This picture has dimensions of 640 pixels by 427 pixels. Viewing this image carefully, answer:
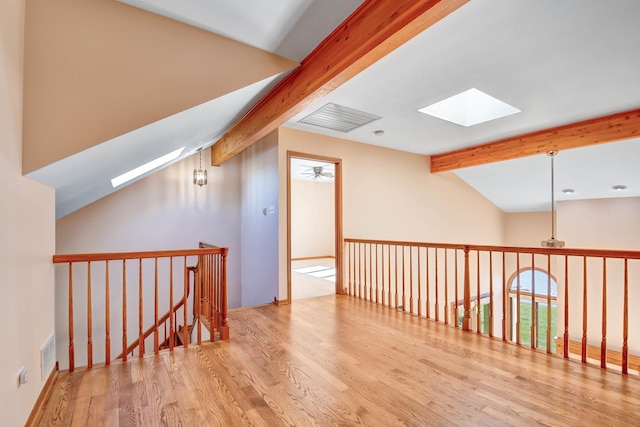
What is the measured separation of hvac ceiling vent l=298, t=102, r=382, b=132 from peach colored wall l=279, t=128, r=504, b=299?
0.41 metres

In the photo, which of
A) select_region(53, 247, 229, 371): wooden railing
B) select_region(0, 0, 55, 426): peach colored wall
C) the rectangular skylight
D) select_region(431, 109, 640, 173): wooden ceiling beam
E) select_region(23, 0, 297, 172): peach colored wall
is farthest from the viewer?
the rectangular skylight


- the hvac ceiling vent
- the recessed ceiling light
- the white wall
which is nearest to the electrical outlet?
the white wall

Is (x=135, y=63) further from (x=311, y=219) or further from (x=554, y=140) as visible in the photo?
(x=311, y=219)

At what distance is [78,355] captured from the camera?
423 centimetres

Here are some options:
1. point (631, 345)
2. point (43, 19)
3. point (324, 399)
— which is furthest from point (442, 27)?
point (631, 345)

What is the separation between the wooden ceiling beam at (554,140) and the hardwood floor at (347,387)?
305 cm

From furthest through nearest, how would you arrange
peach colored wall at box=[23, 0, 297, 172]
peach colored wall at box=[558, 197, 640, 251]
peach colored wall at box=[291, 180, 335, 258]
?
peach colored wall at box=[291, 180, 335, 258] < peach colored wall at box=[558, 197, 640, 251] < peach colored wall at box=[23, 0, 297, 172]

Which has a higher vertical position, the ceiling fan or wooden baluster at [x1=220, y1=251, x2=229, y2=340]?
the ceiling fan

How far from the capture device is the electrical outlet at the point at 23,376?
1559 millimetres

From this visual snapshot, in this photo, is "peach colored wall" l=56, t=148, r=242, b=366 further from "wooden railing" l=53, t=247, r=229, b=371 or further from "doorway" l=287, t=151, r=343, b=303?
"doorway" l=287, t=151, r=343, b=303

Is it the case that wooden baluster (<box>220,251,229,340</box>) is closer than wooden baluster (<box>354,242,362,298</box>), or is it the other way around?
wooden baluster (<box>220,251,229,340</box>)

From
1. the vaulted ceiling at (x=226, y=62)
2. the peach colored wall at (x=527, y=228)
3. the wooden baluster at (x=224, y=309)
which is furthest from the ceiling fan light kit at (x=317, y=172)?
the peach colored wall at (x=527, y=228)

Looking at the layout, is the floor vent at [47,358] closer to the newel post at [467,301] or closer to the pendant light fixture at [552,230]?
the newel post at [467,301]

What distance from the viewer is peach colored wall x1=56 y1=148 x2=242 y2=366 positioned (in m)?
4.23
